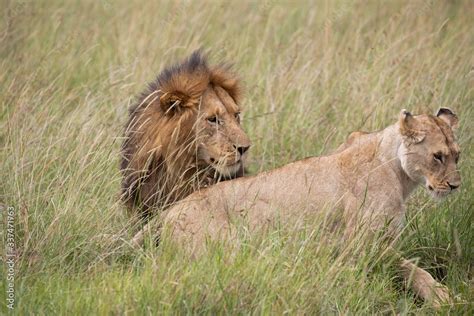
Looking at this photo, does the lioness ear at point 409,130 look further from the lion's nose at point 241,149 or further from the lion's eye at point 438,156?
the lion's nose at point 241,149

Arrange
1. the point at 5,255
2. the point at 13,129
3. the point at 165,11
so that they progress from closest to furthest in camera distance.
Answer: the point at 5,255, the point at 13,129, the point at 165,11

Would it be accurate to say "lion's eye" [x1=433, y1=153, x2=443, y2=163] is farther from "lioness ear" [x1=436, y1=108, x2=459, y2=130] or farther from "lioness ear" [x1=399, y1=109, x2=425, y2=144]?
"lioness ear" [x1=436, y1=108, x2=459, y2=130]

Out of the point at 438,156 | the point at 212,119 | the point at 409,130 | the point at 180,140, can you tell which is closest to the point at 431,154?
the point at 438,156

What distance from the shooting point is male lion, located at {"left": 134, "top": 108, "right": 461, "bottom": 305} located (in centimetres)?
518

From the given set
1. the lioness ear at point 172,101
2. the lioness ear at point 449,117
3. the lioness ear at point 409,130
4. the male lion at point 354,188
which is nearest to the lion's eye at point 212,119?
the lioness ear at point 172,101

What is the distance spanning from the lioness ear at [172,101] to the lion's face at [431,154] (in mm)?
1353

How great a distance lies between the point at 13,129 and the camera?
611 centimetres

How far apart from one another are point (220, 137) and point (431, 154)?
125 centimetres

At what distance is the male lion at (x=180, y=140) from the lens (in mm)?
5652

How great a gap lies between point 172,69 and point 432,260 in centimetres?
197

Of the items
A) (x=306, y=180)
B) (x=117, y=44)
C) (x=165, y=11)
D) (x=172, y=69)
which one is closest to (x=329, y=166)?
(x=306, y=180)

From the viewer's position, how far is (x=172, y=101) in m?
5.78

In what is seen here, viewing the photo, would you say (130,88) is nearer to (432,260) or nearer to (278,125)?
(278,125)

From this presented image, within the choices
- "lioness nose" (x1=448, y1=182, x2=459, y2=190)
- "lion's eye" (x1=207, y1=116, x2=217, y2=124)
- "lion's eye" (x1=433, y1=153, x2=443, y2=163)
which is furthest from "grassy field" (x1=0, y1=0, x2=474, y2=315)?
"lion's eye" (x1=207, y1=116, x2=217, y2=124)
